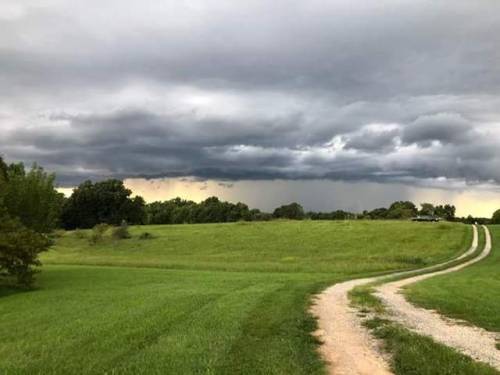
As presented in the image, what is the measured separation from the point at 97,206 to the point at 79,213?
5.00 metres

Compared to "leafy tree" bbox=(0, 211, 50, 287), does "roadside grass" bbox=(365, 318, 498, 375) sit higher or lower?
lower

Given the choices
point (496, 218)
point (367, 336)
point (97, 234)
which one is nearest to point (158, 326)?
point (367, 336)

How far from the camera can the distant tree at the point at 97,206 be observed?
14275cm

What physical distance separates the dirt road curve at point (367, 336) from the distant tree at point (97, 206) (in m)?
126

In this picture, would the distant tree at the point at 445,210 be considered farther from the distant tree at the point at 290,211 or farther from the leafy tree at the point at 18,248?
the leafy tree at the point at 18,248

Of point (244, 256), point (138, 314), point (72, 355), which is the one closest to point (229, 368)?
point (72, 355)

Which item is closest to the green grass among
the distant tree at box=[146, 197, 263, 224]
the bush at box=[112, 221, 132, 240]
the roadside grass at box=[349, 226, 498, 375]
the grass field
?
the roadside grass at box=[349, 226, 498, 375]

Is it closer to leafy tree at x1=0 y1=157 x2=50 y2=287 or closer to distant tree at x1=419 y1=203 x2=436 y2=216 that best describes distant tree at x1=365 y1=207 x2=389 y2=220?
distant tree at x1=419 y1=203 x2=436 y2=216

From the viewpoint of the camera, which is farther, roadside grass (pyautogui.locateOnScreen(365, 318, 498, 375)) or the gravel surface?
the gravel surface

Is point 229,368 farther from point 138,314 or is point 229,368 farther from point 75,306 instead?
point 75,306

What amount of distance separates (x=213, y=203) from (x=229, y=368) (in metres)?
171

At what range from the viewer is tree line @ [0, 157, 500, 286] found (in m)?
34.2

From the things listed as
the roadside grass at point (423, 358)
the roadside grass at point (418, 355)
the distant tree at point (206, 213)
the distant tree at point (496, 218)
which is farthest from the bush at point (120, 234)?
the distant tree at point (496, 218)

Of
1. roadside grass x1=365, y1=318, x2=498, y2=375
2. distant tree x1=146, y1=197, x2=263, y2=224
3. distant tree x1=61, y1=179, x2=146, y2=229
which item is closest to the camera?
roadside grass x1=365, y1=318, x2=498, y2=375
